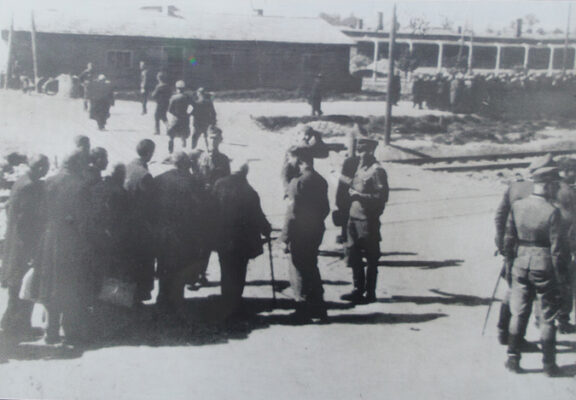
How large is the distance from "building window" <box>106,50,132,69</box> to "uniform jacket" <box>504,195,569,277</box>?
87.9 feet

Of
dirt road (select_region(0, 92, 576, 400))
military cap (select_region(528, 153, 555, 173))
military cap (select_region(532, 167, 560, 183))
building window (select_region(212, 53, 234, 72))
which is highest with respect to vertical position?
building window (select_region(212, 53, 234, 72))

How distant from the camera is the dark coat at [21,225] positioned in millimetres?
6160

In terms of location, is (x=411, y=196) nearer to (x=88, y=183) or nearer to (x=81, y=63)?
(x=88, y=183)

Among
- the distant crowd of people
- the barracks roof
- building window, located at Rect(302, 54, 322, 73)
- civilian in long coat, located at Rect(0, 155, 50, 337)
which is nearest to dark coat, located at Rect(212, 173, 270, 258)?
civilian in long coat, located at Rect(0, 155, 50, 337)

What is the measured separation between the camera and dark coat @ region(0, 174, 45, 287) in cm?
616

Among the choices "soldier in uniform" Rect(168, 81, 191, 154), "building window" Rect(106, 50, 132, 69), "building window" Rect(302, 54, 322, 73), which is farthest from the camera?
"building window" Rect(302, 54, 322, 73)

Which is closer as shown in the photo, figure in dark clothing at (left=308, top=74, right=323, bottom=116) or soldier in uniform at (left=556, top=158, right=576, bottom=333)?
soldier in uniform at (left=556, top=158, right=576, bottom=333)

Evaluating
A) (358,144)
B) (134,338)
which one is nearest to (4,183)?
(134,338)

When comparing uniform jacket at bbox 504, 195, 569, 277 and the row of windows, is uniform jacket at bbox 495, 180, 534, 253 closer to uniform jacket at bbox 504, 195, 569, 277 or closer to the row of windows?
uniform jacket at bbox 504, 195, 569, 277

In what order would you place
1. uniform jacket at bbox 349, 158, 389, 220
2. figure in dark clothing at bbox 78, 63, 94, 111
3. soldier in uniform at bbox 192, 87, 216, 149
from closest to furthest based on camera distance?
uniform jacket at bbox 349, 158, 389, 220, soldier in uniform at bbox 192, 87, 216, 149, figure in dark clothing at bbox 78, 63, 94, 111

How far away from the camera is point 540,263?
19.3 feet

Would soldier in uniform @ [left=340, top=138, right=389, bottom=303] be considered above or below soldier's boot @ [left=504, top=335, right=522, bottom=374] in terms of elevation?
above

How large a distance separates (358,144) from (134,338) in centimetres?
328

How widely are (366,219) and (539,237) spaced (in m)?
2.32
